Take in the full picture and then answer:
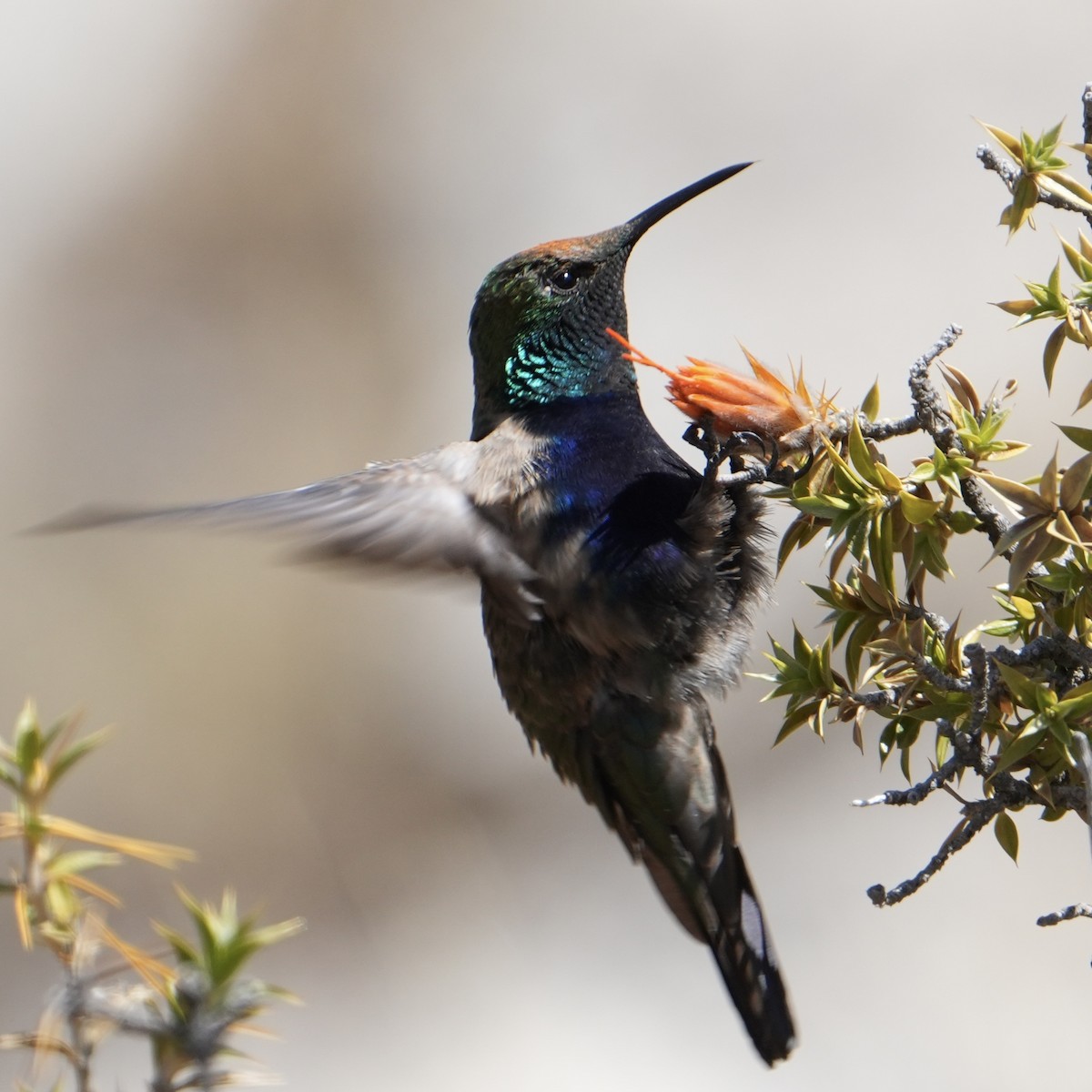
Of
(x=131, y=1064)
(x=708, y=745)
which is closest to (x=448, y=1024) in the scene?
(x=131, y=1064)

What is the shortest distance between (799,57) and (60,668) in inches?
169

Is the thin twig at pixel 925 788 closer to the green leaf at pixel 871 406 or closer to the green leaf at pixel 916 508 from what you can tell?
the green leaf at pixel 916 508

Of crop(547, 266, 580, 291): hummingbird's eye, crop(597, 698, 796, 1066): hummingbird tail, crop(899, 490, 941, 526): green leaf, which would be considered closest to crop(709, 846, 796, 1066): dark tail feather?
crop(597, 698, 796, 1066): hummingbird tail

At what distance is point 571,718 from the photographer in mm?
2736

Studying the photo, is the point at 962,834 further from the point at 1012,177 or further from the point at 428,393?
the point at 428,393

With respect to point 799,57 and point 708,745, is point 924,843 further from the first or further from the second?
point 799,57

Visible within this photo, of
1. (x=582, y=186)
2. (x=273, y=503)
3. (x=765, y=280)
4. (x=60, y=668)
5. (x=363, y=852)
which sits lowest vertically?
(x=273, y=503)

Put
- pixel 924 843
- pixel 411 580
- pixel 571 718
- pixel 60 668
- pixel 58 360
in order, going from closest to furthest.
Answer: pixel 411 580 < pixel 571 718 < pixel 924 843 < pixel 60 668 < pixel 58 360

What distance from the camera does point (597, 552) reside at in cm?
251

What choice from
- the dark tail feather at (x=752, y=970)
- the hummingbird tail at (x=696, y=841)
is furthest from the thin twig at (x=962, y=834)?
the dark tail feather at (x=752, y=970)

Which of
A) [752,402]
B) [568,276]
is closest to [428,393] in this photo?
[568,276]

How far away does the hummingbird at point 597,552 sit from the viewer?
2.39m

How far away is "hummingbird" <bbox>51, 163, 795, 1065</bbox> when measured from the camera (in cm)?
239

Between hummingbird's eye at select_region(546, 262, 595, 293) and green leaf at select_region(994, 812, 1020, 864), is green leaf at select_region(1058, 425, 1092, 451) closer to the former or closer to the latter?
green leaf at select_region(994, 812, 1020, 864)
